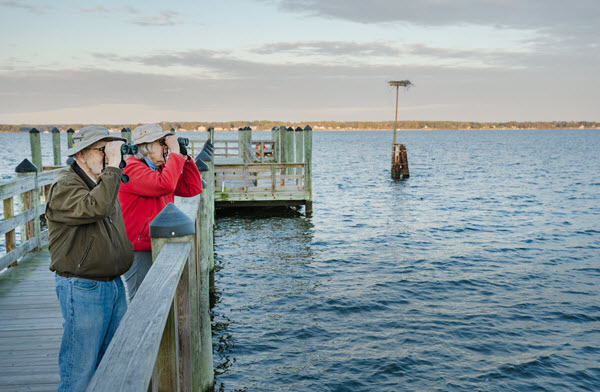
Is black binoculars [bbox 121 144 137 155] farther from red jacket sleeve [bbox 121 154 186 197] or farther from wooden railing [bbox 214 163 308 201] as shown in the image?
wooden railing [bbox 214 163 308 201]

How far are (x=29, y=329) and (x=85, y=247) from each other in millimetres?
2450

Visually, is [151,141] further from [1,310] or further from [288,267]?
[288,267]

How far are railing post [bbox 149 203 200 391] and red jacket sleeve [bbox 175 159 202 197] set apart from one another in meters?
1.54

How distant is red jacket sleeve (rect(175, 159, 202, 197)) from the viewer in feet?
14.1

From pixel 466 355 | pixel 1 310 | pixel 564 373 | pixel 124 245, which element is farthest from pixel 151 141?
pixel 564 373

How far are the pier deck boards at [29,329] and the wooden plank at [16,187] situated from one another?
3.15ft

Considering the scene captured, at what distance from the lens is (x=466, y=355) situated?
8188 mm

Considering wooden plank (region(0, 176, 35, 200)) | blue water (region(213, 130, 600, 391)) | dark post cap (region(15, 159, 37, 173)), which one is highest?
dark post cap (region(15, 159, 37, 173))

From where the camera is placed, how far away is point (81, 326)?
8.79 feet

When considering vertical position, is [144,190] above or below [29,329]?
above

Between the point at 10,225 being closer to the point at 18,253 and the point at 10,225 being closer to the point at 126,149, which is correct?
the point at 18,253

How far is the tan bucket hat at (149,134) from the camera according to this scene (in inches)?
145

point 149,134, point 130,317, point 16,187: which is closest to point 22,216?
point 16,187

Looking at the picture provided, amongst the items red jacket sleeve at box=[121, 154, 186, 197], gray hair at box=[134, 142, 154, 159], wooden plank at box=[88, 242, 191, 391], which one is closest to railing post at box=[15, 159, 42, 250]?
gray hair at box=[134, 142, 154, 159]
